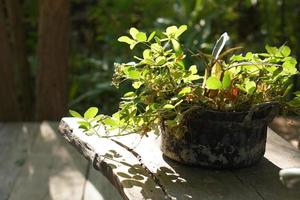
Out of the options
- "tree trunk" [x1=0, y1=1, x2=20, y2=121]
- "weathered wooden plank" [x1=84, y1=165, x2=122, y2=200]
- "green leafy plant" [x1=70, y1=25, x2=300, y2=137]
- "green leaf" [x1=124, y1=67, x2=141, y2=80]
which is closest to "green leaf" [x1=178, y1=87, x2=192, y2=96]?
"green leafy plant" [x1=70, y1=25, x2=300, y2=137]

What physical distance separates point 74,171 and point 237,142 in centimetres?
133

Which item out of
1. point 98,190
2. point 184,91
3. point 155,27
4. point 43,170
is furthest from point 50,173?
point 155,27

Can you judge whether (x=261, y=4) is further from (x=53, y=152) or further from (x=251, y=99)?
(x=251, y=99)

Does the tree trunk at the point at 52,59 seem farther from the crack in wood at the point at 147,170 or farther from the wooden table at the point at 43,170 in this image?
the crack in wood at the point at 147,170

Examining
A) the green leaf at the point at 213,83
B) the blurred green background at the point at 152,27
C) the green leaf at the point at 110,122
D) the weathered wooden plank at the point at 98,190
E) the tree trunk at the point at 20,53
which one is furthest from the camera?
the blurred green background at the point at 152,27

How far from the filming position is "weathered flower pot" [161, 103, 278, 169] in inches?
50.2

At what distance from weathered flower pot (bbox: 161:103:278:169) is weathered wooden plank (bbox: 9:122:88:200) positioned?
1.03 meters

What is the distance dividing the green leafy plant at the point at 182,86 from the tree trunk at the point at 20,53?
2174 mm

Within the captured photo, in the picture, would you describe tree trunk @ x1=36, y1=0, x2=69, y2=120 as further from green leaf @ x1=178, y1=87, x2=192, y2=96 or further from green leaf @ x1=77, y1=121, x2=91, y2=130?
green leaf @ x1=178, y1=87, x2=192, y2=96

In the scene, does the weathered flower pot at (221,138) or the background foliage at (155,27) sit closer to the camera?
the weathered flower pot at (221,138)

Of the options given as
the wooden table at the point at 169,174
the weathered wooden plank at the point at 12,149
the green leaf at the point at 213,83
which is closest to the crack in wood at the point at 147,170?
the wooden table at the point at 169,174

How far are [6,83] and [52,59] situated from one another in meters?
0.29

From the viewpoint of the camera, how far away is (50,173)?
2465mm

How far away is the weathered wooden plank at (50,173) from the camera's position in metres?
2.28
